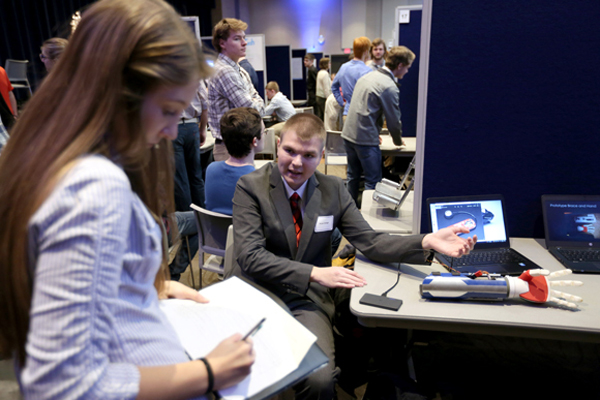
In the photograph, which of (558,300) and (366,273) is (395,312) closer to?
(366,273)

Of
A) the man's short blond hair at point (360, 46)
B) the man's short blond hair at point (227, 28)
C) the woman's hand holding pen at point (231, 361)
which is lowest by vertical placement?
the woman's hand holding pen at point (231, 361)

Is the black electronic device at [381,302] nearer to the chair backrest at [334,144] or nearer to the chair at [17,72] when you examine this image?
the chair backrest at [334,144]

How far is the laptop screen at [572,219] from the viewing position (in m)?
1.57

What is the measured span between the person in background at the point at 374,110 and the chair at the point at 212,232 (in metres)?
1.78

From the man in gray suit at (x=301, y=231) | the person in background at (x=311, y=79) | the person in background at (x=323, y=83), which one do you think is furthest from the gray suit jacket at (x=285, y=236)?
the person in background at (x=311, y=79)

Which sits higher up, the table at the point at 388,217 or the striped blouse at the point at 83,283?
the striped blouse at the point at 83,283

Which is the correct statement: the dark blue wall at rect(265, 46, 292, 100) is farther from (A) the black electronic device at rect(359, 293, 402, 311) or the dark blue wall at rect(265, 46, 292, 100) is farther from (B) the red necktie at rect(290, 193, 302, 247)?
(A) the black electronic device at rect(359, 293, 402, 311)

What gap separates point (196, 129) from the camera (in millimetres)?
3082

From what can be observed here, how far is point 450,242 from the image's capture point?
4.51ft

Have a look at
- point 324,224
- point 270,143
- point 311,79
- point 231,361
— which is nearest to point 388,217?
point 324,224

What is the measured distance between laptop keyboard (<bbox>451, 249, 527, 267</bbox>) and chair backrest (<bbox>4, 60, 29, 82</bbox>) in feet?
19.2

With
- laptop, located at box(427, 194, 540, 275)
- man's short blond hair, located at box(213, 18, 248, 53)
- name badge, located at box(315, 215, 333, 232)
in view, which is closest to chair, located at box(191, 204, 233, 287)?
name badge, located at box(315, 215, 333, 232)

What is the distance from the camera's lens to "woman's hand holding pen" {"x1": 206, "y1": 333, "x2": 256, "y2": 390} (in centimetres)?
61

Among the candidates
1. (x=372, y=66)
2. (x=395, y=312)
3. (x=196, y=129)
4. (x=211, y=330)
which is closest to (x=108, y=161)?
(x=211, y=330)
